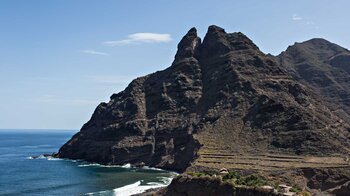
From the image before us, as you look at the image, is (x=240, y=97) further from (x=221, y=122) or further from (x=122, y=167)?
(x=122, y=167)

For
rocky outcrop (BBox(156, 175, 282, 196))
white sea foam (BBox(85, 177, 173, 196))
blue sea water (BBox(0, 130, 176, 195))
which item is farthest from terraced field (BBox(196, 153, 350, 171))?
→ rocky outcrop (BBox(156, 175, 282, 196))

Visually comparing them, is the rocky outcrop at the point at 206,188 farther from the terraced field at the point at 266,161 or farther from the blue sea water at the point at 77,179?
the blue sea water at the point at 77,179

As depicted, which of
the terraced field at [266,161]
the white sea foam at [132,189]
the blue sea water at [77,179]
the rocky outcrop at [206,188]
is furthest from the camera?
the blue sea water at [77,179]

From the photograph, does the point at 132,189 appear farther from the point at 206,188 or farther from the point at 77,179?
the point at 206,188

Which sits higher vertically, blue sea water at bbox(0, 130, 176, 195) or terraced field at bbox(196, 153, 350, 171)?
terraced field at bbox(196, 153, 350, 171)

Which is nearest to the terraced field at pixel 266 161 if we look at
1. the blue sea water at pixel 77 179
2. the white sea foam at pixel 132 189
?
the white sea foam at pixel 132 189

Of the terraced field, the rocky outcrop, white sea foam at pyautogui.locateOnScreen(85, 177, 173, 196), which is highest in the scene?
the terraced field

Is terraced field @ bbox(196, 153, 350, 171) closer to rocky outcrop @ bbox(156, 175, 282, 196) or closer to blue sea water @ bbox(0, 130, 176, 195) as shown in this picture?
blue sea water @ bbox(0, 130, 176, 195)

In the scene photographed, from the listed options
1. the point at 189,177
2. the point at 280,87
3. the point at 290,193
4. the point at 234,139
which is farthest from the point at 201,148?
the point at 290,193

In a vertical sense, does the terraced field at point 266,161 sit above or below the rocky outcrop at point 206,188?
above

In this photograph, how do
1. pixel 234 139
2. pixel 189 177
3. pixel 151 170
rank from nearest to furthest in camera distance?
pixel 189 177 → pixel 234 139 → pixel 151 170

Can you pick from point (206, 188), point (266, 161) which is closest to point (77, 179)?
point (266, 161)

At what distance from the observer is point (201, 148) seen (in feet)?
522

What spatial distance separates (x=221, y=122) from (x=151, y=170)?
105ft
